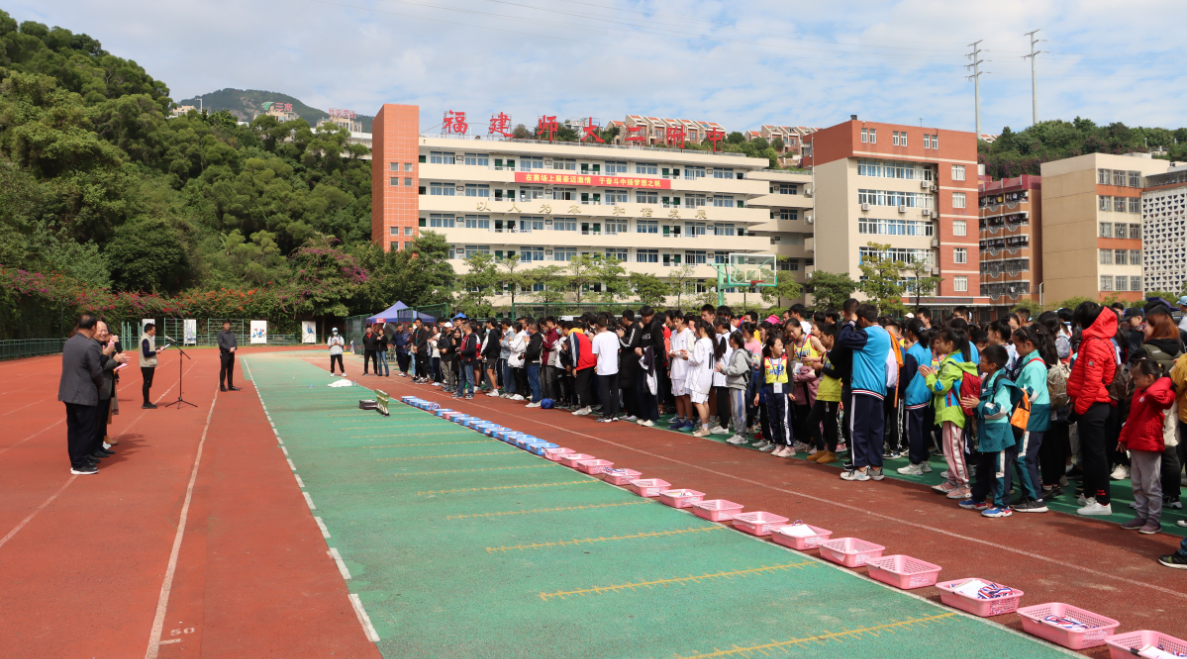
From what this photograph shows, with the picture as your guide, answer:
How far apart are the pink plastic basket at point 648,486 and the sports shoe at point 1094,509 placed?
12.1ft

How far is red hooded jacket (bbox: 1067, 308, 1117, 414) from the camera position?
6.69 meters

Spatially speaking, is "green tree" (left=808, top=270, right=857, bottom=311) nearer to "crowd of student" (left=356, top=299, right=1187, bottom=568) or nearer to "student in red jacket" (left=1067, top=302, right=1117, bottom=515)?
"crowd of student" (left=356, top=299, right=1187, bottom=568)

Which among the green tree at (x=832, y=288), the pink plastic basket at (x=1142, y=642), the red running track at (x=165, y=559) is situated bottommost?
the red running track at (x=165, y=559)

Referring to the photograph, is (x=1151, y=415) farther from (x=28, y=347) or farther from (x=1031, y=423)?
(x=28, y=347)

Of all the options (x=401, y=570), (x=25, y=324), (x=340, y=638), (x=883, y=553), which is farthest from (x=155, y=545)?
(x=25, y=324)

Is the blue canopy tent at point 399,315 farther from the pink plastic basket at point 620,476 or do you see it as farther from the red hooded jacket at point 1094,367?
the red hooded jacket at point 1094,367

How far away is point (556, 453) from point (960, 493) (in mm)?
4655

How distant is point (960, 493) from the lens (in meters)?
7.47

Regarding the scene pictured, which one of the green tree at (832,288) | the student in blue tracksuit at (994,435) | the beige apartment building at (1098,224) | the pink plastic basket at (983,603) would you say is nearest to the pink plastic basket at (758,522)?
the pink plastic basket at (983,603)

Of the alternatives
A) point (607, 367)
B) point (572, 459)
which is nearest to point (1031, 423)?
point (572, 459)

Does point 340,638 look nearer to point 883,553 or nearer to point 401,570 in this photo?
point 401,570

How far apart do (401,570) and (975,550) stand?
13.8 ft

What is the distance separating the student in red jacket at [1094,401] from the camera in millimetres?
6715

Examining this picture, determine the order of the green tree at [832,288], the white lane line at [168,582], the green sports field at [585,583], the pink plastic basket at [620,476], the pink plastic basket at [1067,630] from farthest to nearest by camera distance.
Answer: the green tree at [832,288] → the pink plastic basket at [620,476] → the white lane line at [168,582] → the green sports field at [585,583] → the pink plastic basket at [1067,630]
